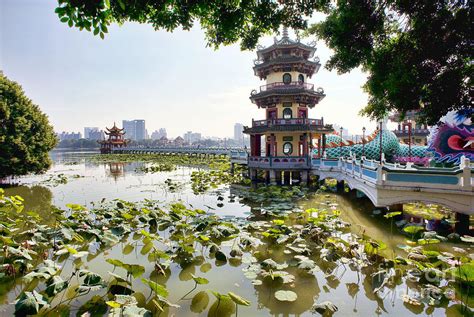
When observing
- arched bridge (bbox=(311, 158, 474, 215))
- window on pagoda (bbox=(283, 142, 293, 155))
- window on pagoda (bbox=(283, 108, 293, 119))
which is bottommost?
arched bridge (bbox=(311, 158, 474, 215))

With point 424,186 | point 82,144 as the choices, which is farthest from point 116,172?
point 82,144

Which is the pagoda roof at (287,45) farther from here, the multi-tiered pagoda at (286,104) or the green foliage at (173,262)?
the green foliage at (173,262)

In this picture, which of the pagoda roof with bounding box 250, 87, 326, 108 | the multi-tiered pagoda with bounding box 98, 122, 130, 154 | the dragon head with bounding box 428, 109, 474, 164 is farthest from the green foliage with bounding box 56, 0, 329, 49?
the multi-tiered pagoda with bounding box 98, 122, 130, 154

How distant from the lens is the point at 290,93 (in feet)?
67.8

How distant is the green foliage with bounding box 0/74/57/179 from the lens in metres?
17.2

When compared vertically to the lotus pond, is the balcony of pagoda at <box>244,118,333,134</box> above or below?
above

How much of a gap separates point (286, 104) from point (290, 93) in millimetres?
1133

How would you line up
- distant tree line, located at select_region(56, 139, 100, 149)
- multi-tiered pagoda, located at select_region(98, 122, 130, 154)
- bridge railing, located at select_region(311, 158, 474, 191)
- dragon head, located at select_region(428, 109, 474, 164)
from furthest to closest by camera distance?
1. distant tree line, located at select_region(56, 139, 100, 149)
2. multi-tiered pagoda, located at select_region(98, 122, 130, 154)
3. dragon head, located at select_region(428, 109, 474, 164)
4. bridge railing, located at select_region(311, 158, 474, 191)

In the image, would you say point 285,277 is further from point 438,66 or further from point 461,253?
point 438,66

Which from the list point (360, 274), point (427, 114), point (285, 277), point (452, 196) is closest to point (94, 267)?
point (285, 277)

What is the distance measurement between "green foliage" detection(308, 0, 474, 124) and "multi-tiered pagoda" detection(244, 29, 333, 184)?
11.4 m

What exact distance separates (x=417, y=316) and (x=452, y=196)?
557cm

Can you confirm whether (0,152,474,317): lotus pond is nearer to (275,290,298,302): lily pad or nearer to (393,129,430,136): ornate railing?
(275,290,298,302): lily pad

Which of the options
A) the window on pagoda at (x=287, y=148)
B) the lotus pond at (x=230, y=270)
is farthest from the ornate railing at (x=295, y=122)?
the lotus pond at (x=230, y=270)
